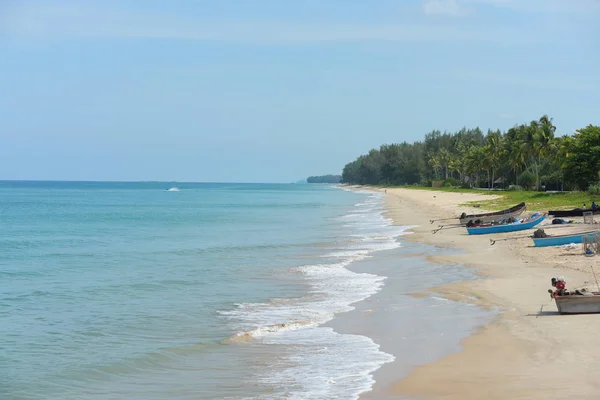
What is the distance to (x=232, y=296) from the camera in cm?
1947

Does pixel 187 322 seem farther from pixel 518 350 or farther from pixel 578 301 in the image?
pixel 578 301

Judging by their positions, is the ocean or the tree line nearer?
the ocean

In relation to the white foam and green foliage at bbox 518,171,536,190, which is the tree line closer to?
green foliage at bbox 518,171,536,190

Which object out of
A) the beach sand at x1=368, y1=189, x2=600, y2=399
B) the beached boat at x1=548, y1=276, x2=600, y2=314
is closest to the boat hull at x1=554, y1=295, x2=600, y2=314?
the beached boat at x1=548, y1=276, x2=600, y2=314

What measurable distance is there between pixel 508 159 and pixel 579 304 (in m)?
86.0

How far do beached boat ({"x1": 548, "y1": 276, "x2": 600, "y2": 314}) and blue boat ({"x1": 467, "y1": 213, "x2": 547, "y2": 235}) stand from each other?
2100 cm

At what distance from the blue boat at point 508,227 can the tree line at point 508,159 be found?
25.9m

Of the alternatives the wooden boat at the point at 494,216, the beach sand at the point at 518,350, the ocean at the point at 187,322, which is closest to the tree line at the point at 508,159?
the wooden boat at the point at 494,216

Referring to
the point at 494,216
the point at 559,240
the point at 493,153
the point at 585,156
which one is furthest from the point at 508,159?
the point at 559,240

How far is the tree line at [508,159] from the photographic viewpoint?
202 ft

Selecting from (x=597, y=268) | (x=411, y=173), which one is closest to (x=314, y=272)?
(x=597, y=268)

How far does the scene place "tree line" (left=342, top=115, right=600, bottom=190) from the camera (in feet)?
202

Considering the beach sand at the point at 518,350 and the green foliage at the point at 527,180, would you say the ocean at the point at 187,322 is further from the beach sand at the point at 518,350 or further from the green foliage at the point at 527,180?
the green foliage at the point at 527,180

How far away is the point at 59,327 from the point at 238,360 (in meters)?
5.38
